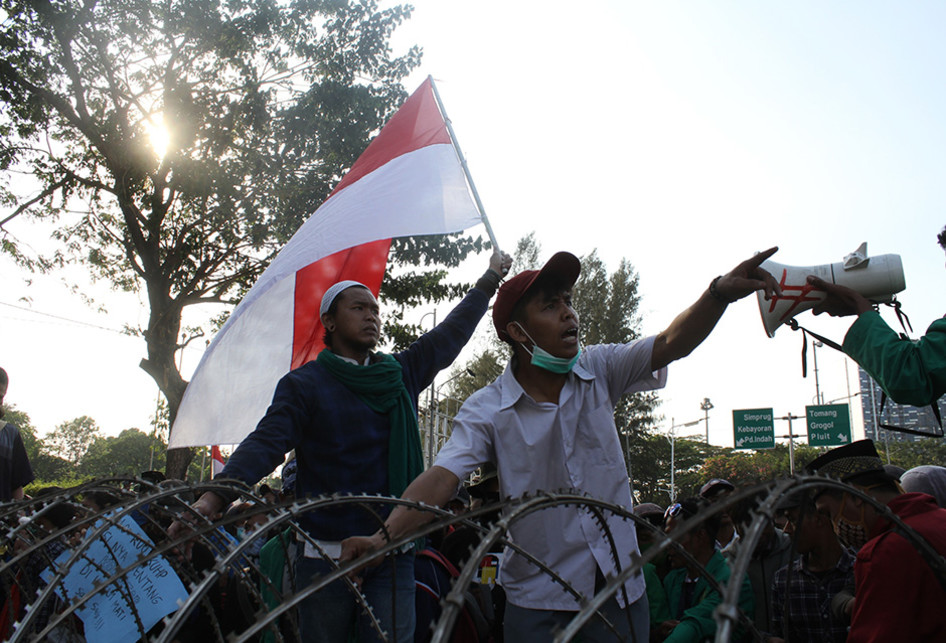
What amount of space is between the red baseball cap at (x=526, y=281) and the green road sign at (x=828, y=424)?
22.9 metres

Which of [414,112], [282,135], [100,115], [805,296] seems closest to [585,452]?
[805,296]

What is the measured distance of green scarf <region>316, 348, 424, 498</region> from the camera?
2926 millimetres

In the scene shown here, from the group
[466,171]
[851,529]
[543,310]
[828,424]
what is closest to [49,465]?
[828,424]

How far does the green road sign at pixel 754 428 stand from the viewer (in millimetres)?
23531

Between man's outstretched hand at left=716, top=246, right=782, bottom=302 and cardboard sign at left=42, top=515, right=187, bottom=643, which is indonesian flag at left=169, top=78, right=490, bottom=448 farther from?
man's outstretched hand at left=716, top=246, right=782, bottom=302

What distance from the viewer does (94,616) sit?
8.29ft

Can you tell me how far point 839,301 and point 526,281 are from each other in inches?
42.1

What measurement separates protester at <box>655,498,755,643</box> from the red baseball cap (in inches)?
55.3

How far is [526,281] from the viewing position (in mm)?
2717

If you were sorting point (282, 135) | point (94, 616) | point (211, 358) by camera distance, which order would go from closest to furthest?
point (94, 616) → point (211, 358) → point (282, 135)

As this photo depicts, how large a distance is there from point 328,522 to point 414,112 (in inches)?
137

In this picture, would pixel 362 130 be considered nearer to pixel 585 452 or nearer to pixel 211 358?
pixel 211 358

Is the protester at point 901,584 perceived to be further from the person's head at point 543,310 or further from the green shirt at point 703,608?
the green shirt at point 703,608

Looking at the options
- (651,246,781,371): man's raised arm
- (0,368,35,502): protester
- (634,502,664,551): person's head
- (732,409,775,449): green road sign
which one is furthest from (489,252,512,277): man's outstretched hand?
(732,409,775,449): green road sign
